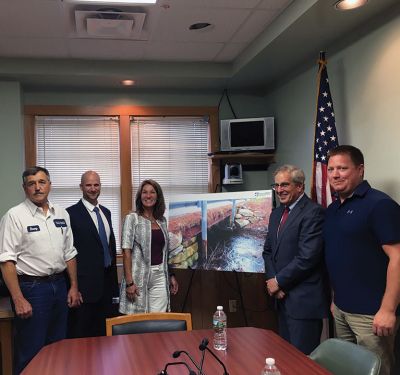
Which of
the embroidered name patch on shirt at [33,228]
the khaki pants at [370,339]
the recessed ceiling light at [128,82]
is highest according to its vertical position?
the recessed ceiling light at [128,82]

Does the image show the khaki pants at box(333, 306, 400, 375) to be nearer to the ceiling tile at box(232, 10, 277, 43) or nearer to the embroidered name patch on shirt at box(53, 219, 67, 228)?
the embroidered name patch on shirt at box(53, 219, 67, 228)

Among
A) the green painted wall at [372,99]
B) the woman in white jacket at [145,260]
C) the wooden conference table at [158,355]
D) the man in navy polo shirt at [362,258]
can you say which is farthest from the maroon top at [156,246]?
the green painted wall at [372,99]

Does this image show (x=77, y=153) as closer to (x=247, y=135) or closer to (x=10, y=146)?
(x=10, y=146)

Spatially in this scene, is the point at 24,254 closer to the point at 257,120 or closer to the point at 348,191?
the point at 348,191

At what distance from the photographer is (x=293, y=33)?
10.9 ft

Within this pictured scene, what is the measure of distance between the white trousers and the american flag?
1.29 m

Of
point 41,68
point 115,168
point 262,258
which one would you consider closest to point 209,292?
point 262,258

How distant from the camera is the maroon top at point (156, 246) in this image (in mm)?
3398

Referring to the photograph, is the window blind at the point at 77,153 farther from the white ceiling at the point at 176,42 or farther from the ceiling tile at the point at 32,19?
the ceiling tile at the point at 32,19

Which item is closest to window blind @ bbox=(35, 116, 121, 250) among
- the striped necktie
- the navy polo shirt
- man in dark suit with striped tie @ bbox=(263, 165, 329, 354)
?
the striped necktie

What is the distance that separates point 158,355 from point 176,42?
Answer: 2.68m

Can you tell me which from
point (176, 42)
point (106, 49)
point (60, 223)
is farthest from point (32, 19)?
point (60, 223)

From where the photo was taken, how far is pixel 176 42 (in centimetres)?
383

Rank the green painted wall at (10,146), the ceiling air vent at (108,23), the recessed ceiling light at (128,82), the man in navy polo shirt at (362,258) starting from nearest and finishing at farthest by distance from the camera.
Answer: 1. the man in navy polo shirt at (362,258)
2. the ceiling air vent at (108,23)
3. the green painted wall at (10,146)
4. the recessed ceiling light at (128,82)
